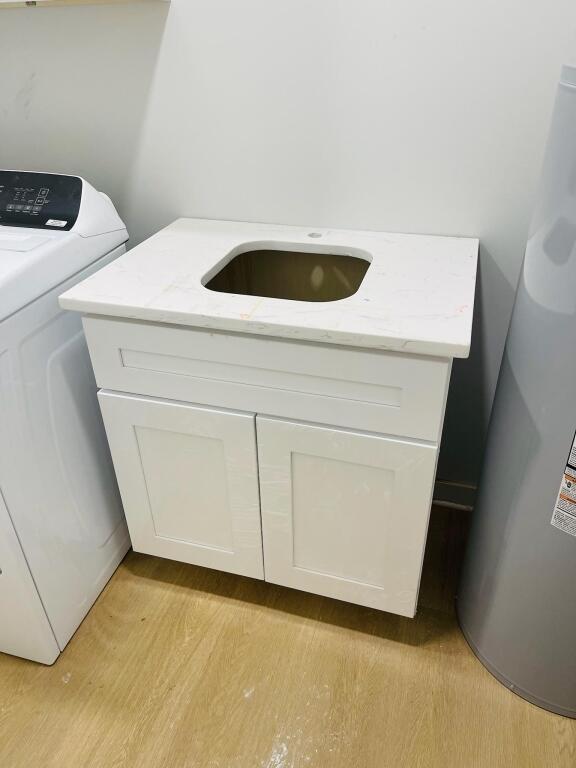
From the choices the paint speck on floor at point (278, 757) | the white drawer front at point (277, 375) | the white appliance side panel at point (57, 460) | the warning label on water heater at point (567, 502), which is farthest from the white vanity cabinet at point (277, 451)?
the paint speck on floor at point (278, 757)

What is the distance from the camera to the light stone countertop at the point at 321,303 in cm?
93

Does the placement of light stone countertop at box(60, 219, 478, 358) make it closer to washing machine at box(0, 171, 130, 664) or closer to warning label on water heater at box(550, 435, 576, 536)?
washing machine at box(0, 171, 130, 664)

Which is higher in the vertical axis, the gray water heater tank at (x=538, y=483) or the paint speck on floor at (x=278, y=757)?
the gray water heater tank at (x=538, y=483)

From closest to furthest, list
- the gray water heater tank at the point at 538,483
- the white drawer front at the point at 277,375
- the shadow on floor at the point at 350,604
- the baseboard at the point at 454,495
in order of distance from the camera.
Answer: the gray water heater tank at the point at 538,483 → the white drawer front at the point at 277,375 → the shadow on floor at the point at 350,604 → the baseboard at the point at 454,495

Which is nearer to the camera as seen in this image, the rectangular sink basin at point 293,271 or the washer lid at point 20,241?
the washer lid at point 20,241

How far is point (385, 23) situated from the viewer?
3.72 ft

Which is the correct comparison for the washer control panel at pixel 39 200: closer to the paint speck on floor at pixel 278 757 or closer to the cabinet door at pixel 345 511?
the cabinet door at pixel 345 511

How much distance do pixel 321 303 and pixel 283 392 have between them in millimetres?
180

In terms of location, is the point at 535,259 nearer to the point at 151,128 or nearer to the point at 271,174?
the point at 271,174

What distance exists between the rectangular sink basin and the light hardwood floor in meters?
0.78

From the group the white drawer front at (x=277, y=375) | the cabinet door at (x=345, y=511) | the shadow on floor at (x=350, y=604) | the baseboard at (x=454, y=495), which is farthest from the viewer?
the baseboard at (x=454, y=495)

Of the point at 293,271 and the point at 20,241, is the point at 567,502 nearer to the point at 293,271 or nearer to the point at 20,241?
the point at 293,271

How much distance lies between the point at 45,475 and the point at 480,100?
3.93 ft

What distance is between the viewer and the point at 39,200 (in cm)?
127
